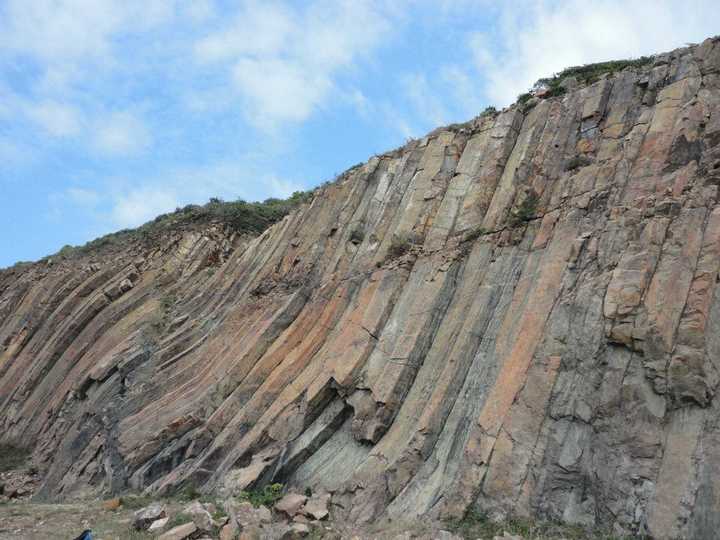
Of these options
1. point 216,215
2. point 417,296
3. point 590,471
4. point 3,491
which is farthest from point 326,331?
point 216,215

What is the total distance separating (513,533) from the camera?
1028cm

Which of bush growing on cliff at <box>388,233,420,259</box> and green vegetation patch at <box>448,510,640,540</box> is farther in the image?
bush growing on cliff at <box>388,233,420,259</box>

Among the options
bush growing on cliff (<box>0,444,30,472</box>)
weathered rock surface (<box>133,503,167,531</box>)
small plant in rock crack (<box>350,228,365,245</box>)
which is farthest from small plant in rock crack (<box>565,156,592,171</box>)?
bush growing on cliff (<box>0,444,30,472</box>)

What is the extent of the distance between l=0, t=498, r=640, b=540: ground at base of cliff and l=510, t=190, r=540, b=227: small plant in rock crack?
711 centimetres

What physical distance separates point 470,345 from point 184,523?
21.9ft

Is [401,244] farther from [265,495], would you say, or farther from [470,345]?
[265,495]

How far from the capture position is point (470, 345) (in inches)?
542

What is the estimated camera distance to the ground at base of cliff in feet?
33.9

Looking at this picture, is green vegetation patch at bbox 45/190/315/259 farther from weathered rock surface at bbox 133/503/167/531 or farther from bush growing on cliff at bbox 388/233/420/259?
weathered rock surface at bbox 133/503/167/531

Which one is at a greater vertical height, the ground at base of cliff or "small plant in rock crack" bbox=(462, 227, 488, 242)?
"small plant in rock crack" bbox=(462, 227, 488, 242)

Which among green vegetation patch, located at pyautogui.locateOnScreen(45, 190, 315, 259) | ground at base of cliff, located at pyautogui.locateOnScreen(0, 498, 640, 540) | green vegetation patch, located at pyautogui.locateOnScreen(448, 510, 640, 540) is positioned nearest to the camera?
green vegetation patch, located at pyautogui.locateOnScreen(448, 510, 640, 540)

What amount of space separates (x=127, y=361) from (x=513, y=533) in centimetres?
1560

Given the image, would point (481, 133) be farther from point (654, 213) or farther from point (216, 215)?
point (216, 215)

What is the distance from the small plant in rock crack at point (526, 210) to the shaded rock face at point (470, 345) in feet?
0.16
